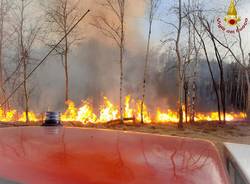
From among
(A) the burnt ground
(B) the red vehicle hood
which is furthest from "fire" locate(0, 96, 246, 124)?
(B) the red vehicle hood

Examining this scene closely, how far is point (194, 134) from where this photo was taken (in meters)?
10.8

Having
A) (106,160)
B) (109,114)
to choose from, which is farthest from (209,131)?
(106,160)

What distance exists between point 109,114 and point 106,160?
14040 millimetres

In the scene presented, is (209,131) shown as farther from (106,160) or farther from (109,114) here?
(106,160)

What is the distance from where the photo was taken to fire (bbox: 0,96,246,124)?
576 inches

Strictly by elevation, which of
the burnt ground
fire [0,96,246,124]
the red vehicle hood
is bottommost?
the burnt ground

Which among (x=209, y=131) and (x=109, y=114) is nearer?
(x=209, y=131)

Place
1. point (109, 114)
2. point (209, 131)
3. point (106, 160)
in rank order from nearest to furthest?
point (106, 160), point (209, 131), point (109, 114)

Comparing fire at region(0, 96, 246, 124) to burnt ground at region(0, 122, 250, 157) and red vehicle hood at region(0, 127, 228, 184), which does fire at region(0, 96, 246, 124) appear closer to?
burnt ground at region(0, 122, 250, 157)

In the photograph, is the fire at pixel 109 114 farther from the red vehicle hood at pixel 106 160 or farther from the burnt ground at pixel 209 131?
the red vehicle hood at pixel 106 160

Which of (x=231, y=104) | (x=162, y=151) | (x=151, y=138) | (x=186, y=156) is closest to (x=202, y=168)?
(x=186, y=156)

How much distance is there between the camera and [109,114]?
15281 mm

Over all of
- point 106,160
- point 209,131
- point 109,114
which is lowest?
point 209,131

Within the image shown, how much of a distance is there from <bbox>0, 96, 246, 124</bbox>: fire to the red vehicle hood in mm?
12200
